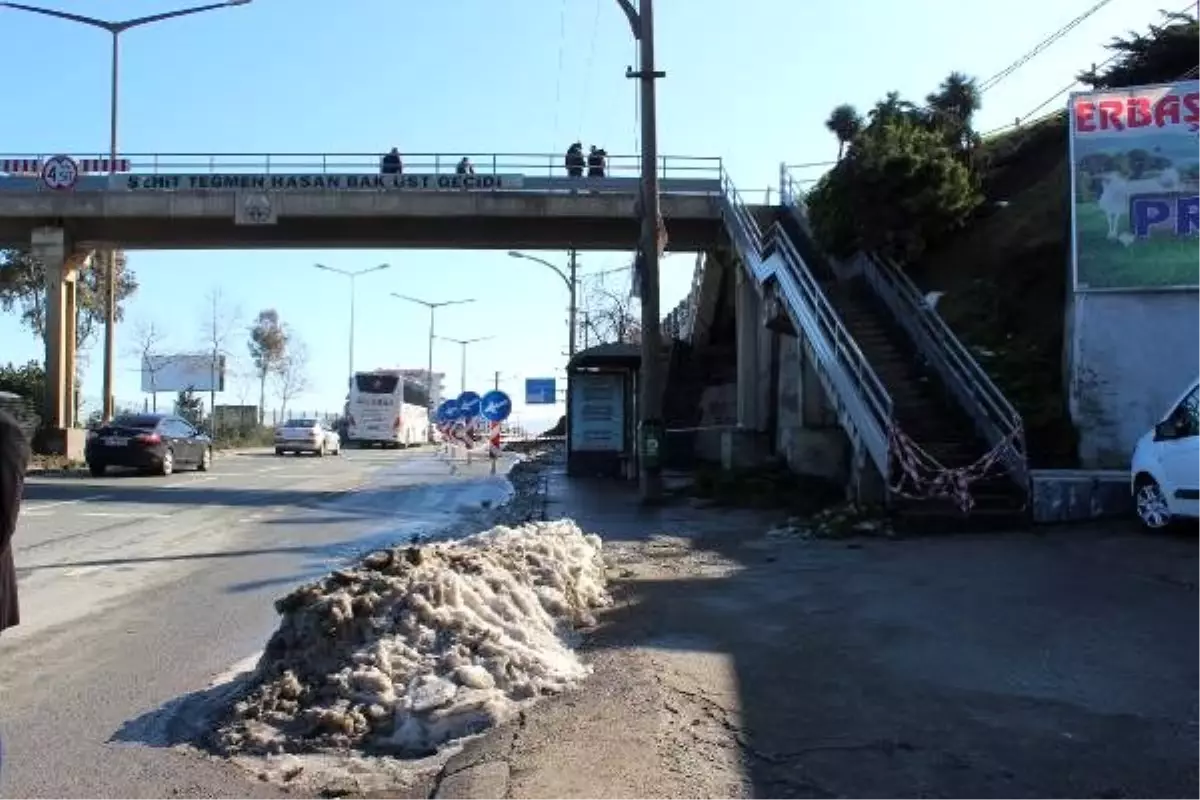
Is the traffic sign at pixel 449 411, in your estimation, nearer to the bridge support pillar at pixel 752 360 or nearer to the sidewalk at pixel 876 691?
the bridge support pillar at pixel 752 360

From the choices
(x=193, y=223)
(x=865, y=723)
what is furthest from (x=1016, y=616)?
(x=193, y=223)

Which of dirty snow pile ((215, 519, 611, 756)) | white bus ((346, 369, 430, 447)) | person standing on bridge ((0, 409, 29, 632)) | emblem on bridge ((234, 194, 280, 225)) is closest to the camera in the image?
person standing on bridge ((0, 409, 29, 632))

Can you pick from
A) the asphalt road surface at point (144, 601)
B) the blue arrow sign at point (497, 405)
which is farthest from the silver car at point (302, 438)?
the asphalt road surface at point (144, 601)

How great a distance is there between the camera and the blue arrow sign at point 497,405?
105ft

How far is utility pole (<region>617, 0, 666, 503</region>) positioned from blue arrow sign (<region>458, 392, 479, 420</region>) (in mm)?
13251

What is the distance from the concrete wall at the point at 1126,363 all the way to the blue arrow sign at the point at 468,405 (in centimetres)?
1860

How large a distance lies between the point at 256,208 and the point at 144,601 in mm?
23603

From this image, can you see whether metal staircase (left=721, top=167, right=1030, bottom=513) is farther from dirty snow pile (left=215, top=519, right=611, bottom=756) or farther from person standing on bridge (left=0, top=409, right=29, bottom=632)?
person standing on bridge (left=0, top=409, right=29, bottom=632)

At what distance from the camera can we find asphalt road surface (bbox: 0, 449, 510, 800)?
575 cm

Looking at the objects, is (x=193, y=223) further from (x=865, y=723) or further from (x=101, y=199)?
(x=865, y=723)

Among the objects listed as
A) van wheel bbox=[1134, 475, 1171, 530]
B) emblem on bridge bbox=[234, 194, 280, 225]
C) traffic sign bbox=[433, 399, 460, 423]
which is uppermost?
emblem on bridge bbox=[234, 194, 280, 225]

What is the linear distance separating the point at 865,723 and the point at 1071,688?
60.7 inches

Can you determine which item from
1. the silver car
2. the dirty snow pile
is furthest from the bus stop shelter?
the silver car

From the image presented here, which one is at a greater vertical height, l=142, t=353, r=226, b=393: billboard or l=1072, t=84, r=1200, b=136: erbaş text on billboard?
l=1072, t=84, r=1200, b=136: erbaş text on billboard
